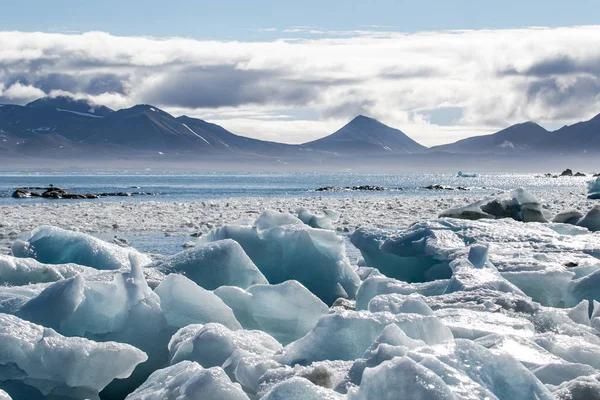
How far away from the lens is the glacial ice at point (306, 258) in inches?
315

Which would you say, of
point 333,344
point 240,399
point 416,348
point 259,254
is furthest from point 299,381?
point 259,254

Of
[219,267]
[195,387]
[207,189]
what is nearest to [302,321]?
[219,267]

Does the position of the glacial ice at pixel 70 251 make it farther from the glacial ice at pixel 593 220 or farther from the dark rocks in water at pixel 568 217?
the dark rocks in water at pixel 568 217

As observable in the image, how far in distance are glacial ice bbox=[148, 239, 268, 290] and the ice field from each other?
0.01m

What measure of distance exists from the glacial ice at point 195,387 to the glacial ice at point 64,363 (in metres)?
0.38

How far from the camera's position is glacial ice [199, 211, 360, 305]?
800cm

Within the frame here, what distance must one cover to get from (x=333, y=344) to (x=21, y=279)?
13.6 ft

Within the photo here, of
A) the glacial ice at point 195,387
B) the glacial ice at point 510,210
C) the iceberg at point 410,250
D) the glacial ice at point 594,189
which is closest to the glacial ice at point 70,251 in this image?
the iceberg at point 410,250

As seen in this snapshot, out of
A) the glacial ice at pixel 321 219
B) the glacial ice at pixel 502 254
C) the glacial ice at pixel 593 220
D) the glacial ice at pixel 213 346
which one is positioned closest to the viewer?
the glacial ice at pixel 213 346

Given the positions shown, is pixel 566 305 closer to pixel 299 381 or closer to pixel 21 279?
pixel 299 381

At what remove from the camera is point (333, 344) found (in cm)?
430

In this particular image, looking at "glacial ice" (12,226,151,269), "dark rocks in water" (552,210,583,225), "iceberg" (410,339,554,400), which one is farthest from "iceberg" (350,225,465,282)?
"dark rocks in water" (552,210,583,225)

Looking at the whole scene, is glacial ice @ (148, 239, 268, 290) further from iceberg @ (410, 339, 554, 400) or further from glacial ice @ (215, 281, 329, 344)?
iceberg @ (410, 339, 554, 400)

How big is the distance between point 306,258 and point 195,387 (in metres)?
4.78
